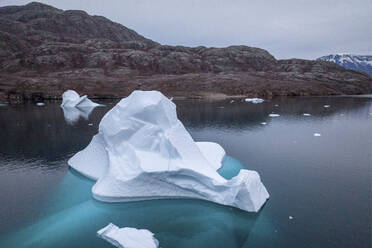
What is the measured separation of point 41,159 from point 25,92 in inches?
1843

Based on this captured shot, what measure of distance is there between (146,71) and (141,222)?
85.1 metres

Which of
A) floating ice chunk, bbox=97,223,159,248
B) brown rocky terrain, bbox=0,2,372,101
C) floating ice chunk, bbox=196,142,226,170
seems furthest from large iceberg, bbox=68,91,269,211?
brown rocky terrain, bbox=0,2,372,101

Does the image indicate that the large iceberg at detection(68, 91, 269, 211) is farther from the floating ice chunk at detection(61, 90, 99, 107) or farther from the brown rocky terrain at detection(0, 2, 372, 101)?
the brown rocky terrain at detection(0, 2, 372, 101)

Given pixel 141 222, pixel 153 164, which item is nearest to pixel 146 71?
pixel 153 164

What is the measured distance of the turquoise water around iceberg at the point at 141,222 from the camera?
797 centimetres

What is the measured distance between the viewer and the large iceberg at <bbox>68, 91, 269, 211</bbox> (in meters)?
9.77

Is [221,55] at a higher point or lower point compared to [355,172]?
higher

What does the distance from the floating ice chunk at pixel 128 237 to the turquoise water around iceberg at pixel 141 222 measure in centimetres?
24

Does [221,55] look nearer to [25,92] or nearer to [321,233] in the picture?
[25,92]

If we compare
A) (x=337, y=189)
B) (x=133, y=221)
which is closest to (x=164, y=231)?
(x=133, y=221)

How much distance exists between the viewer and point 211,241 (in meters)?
7.95

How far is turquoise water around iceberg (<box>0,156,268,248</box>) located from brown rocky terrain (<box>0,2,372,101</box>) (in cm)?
5184

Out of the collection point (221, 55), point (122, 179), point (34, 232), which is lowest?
point (34, 232)

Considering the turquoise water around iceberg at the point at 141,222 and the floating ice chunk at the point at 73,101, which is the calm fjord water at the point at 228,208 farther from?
the floating ice chunk at the point at 73,101
